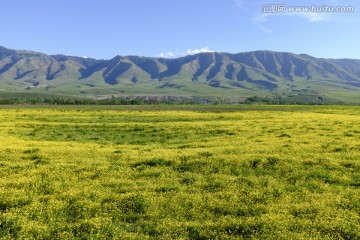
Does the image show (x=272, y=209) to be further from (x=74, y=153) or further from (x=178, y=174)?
(x=74, y=153)

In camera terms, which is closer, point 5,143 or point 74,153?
point 74,153

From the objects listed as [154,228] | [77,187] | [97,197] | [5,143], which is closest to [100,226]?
[154,228]

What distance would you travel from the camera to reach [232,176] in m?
21.8

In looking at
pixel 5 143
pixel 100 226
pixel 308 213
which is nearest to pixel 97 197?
pixel 100 226

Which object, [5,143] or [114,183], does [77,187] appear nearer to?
[114,183]

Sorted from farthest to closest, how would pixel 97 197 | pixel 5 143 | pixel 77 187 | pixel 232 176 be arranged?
pixel 5 143
pixel 232 176
pixel 77 187
pixel 97 197

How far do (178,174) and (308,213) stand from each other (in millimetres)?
8983

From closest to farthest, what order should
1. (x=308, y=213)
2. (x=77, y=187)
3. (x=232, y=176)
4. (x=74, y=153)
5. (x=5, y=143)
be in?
(x=308, y=213) → (x=77, y=187) → (x=232, y=176) → (x=74, y=153) → (x=5, y=143)

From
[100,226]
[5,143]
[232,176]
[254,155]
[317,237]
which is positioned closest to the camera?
[317,237]

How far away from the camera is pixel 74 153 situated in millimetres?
29797

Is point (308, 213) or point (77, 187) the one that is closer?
point (308, 213)

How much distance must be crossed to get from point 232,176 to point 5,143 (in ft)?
79.3

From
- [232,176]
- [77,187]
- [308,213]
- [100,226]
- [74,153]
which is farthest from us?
[74,153]

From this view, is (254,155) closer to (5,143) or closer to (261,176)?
(261,176)
